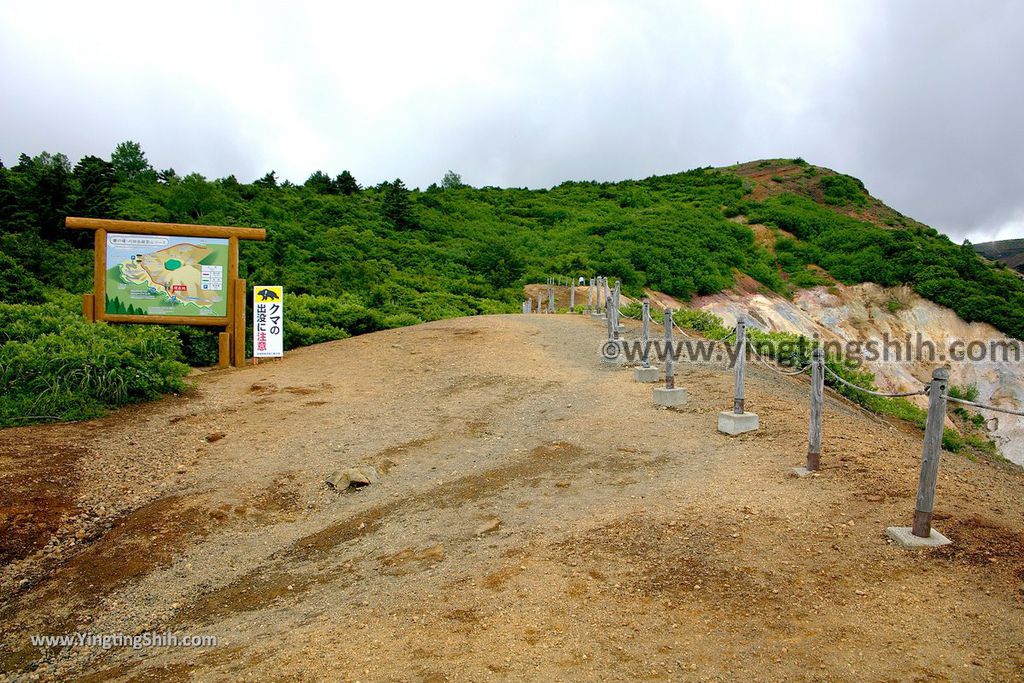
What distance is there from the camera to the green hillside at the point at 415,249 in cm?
1022

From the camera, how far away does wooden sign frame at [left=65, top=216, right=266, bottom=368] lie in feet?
38.2

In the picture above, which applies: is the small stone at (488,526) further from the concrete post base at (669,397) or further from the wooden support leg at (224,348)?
the wooden support leg at (224,348)

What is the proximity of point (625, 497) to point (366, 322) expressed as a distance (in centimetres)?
1267

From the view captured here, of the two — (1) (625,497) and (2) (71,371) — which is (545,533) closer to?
(1) (625,497)

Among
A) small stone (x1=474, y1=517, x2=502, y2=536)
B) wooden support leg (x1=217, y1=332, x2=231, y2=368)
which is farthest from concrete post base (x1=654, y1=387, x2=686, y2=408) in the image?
wooden support leg (x1=217, y1=332, x2=231, y2=368)

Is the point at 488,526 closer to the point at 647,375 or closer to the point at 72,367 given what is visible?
the point at 647,375

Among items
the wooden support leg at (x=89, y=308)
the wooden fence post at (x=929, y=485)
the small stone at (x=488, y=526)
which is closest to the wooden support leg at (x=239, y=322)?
the wooden support leg at (x=89, y=308)

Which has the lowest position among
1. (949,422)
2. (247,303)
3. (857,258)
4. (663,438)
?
(949,422)

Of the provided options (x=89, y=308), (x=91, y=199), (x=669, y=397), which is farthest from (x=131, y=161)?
(x=669, y=397)

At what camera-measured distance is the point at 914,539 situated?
4527 mm

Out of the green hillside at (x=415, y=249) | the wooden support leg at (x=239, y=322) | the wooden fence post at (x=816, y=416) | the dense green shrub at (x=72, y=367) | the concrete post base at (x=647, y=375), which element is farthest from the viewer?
the wooden support leg at (x=239, y=322)

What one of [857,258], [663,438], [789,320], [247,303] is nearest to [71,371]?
[247,303]

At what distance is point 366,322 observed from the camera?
56.7 feet

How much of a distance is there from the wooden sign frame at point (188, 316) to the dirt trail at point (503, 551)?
3.46 meters
